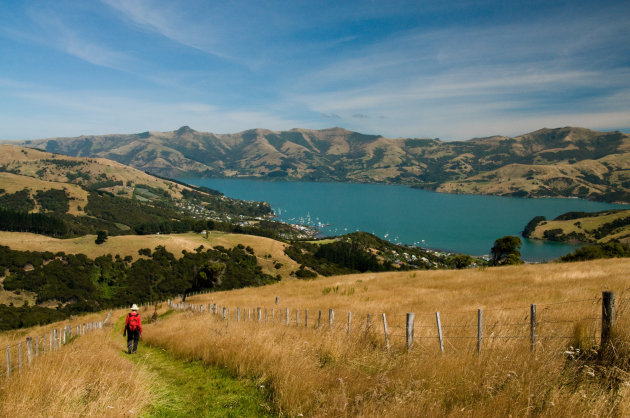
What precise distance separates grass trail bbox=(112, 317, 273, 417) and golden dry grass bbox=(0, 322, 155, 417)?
0.41 m

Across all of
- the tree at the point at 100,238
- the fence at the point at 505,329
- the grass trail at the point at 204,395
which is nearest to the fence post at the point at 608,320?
the fence at the point at 505,329

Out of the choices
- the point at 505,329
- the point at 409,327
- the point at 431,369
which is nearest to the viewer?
the point at 431,369

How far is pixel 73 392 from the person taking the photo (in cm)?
591

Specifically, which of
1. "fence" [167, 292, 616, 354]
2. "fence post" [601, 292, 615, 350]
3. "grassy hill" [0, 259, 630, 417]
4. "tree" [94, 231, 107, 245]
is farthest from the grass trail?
"tree" [94, 231, 107, 245]

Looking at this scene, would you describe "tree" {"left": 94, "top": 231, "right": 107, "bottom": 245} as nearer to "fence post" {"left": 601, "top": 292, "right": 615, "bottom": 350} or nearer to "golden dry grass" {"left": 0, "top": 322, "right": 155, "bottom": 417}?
"golden dry grass" {"left": 0, "top": 322, "right": 155, "bottom": 417}

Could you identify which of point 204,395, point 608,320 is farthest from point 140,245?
point 608,320

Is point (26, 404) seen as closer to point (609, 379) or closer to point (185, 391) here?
point (185, 391)

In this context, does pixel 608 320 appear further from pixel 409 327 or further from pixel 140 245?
Result: pixel 140 245

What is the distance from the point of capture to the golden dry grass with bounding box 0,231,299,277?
421 ft

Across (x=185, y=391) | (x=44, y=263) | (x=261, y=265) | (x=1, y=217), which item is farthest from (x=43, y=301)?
(x=185, y=391)

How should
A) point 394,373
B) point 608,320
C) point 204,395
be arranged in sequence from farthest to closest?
point 204,395, point 394,373, point 608,320

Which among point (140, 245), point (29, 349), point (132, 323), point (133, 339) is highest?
point (29, 349)

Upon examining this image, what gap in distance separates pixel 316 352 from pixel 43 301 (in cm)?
12715

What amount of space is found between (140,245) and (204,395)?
147769 mm
